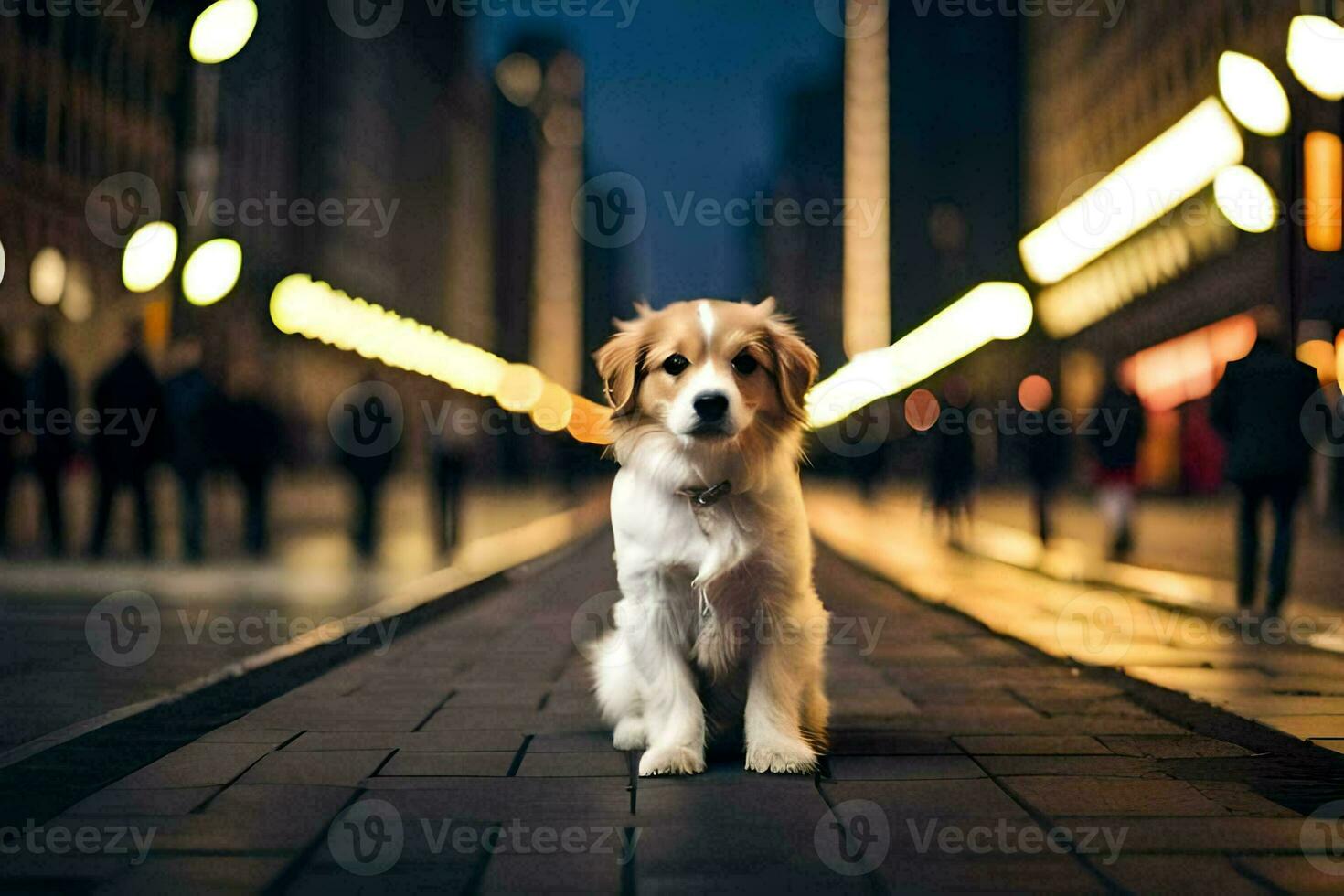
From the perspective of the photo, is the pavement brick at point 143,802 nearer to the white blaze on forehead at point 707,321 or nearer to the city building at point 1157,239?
the white blaze on forehead at point 707,321

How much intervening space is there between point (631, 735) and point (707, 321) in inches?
63.4

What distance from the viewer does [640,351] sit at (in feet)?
16.1

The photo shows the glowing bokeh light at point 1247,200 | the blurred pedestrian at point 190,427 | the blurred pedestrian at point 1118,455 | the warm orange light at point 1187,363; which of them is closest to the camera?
the glowing bokeh light at point 1247,200

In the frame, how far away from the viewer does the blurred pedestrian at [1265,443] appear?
32.5 ft

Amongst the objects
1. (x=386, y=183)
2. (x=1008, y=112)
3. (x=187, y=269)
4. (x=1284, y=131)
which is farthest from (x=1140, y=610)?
(x=1008, y=112)

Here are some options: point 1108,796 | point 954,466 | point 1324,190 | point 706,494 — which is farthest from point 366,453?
point 1108,796

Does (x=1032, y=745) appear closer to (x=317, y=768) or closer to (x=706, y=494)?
(x=706, y=494)

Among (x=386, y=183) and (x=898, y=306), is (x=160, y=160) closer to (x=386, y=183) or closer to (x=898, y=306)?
(x=386, y=183)

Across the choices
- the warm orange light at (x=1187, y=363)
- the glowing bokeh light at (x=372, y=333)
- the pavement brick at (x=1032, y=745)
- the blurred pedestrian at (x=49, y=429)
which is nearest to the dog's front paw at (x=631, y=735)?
the pavement brick at (x=1032, y=745)

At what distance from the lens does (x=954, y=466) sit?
2038 centimetres

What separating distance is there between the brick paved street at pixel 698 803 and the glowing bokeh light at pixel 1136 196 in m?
25.4

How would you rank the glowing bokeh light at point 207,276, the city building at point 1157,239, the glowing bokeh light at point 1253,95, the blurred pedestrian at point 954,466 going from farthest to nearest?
the city building at point 1157,239
the blurred pedestrian at point 954,466
the glowing bokeh light at point 207,276
the glowing bokeh light at point 1253,95

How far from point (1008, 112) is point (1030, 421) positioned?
8960 cm

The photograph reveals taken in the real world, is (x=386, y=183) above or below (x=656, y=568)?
above
